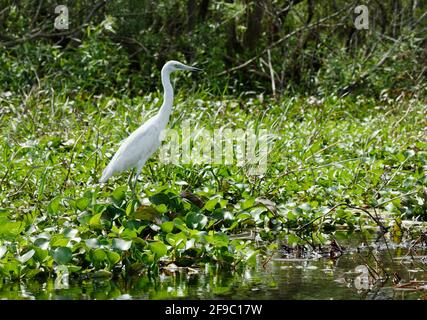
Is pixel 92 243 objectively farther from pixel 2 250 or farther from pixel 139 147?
pixel 139 147

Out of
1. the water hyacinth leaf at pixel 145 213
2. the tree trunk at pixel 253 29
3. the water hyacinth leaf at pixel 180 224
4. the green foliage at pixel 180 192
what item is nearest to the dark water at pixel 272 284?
the green foliage at pixel 180 192

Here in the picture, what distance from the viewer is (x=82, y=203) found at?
520 cm

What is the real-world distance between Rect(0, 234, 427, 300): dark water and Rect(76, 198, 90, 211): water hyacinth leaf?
0.66m

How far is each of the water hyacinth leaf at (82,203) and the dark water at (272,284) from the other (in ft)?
2.17

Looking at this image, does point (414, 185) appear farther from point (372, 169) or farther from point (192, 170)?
point (192, 170)

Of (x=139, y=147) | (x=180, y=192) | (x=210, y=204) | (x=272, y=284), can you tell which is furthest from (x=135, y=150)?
(x=272, y=284)

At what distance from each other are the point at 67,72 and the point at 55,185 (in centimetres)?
517

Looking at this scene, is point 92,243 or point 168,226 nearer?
point 92,243

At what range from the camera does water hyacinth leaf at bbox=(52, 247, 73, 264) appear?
4.52m

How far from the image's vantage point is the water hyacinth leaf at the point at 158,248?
4.70 metres

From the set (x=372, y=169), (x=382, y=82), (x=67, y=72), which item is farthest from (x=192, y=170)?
(x=382, y=82)

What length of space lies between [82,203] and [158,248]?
0.70 metres

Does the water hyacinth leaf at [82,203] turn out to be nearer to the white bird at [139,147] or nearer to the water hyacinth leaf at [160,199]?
the water hyacinth leaf at [160,199]

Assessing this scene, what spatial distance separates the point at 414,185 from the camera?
6516 mm
